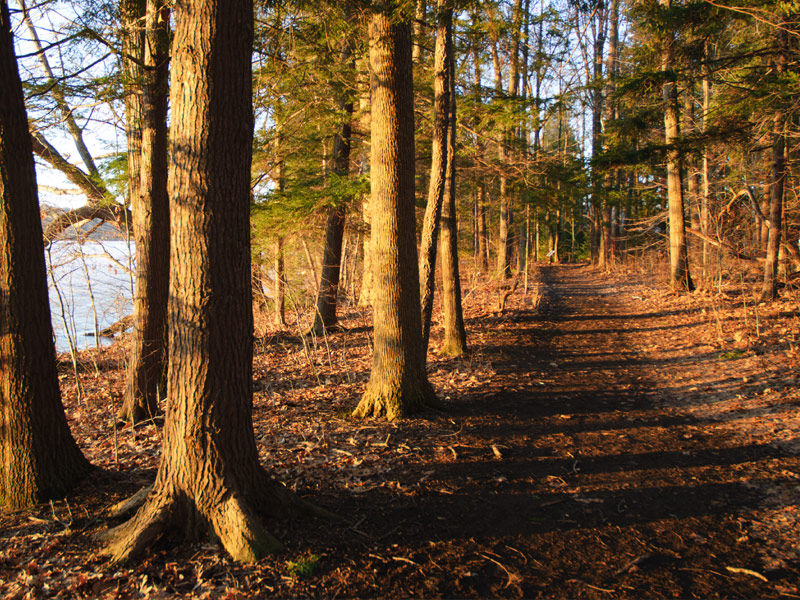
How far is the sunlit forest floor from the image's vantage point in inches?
134

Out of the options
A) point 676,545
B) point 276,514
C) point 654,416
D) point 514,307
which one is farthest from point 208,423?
point 514,307

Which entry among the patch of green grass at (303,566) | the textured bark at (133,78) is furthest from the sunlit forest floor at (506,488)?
the textured bark at (133,78)

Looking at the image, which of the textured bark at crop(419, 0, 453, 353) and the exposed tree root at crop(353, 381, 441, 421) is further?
the textured bark at crop(419, 0, 453, 353)

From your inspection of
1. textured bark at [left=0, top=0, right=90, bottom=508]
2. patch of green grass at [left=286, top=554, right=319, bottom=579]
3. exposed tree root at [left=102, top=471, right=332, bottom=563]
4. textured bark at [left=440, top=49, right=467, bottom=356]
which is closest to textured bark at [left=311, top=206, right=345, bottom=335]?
textured bark at [left=440, top=49, right=467, bottom=356]

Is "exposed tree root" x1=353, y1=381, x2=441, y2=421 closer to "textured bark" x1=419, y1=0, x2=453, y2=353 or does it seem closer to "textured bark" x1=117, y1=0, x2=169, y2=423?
"textured bark" x1=419, y1=0, x2=453, y2=353

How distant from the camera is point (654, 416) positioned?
22.7ft

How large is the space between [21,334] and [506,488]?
14.3 ft

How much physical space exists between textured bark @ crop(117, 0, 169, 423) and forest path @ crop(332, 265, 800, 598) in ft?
12.9

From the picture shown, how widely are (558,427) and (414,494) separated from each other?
262 cm

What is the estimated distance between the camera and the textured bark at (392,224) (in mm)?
6555

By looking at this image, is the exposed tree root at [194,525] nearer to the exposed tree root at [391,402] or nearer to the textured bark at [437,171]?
the exposed tree root at [391,402]

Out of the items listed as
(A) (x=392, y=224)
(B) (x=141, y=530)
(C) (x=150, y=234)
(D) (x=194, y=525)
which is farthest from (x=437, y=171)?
(B) (x=141, y=530)

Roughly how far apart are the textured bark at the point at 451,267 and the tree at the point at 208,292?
5815 mm

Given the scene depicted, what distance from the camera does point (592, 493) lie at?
4.75m
